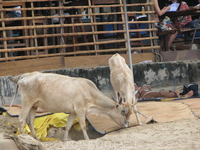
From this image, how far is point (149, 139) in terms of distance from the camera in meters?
6.54

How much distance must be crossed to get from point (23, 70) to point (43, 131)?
2311 millimetres

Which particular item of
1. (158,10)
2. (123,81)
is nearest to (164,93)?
(123,81)

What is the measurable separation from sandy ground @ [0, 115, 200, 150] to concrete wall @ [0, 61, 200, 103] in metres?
2.87

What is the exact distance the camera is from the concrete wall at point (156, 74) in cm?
1024

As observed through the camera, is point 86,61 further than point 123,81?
Yes

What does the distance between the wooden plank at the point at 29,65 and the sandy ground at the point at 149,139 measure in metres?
2.17

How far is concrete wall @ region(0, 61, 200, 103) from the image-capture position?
10.2 m

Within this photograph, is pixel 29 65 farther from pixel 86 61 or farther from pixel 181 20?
pixel 181 20

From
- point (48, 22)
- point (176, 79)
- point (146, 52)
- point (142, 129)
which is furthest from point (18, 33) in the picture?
point (142, 129)

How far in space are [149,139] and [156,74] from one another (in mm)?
4345

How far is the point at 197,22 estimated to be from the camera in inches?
432

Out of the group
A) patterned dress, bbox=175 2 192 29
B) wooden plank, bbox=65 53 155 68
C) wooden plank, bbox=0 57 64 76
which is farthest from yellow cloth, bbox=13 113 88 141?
patterned dress, bbox=175 2 192 29

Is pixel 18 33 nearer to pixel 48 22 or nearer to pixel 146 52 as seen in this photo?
pixel 48 22

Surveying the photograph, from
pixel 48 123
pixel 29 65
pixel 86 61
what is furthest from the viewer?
pixel 86 61
